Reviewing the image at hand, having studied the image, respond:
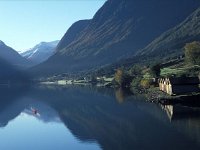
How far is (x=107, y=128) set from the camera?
102 metres

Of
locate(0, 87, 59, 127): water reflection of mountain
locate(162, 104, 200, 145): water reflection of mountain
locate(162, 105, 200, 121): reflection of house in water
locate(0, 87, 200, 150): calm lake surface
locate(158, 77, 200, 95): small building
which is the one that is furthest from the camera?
locate(158, 77, 200, 95): small building

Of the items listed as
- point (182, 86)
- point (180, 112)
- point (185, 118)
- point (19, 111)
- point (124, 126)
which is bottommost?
point (124, 126)

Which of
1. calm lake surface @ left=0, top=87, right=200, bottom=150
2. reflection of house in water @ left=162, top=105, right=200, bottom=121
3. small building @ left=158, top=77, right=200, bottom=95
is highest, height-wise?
small building @ left=158, top=77, right=200, bottom=95

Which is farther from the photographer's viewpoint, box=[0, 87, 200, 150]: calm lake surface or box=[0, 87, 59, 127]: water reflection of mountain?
box=[0, 87, 59, 127]: water reflection of mountain

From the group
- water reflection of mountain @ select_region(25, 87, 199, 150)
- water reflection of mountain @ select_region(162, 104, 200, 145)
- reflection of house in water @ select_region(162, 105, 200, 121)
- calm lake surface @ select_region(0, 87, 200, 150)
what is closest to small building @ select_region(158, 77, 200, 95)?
water reflection of mountain @ select_region(25, 87, 199, 150)

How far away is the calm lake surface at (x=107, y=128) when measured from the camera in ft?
265

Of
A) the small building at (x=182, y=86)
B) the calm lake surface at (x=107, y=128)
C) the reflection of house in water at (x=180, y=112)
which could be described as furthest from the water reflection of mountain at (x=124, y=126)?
the small building at (x=182, y=86)

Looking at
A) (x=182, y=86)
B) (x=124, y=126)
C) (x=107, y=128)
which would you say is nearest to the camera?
(x=107, y=128)

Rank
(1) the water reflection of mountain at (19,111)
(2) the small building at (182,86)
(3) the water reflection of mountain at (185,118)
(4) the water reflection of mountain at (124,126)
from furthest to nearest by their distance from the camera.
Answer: (2) the small building at (182,86) < (1) the water reflection of mountain at (19,111) < (3) the water reflection of mountain at (185,118) < (4) the water reflection of mountain at (124,126)

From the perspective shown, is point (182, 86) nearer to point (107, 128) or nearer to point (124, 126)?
point (124, 126)

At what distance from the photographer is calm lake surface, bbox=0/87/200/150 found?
265 ft

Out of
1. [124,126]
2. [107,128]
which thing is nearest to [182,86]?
[124,126]

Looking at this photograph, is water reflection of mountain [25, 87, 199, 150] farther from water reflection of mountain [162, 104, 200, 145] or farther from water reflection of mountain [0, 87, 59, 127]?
water reflection of mountain [0, 87, 59, 127]

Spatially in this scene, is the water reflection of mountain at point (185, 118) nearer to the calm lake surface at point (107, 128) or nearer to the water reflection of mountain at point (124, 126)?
the calm lake surface at point (107, 128)
